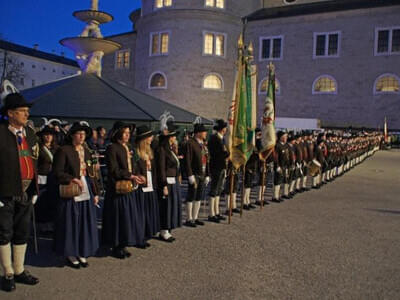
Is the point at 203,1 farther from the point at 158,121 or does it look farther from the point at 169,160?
the point at 169,160

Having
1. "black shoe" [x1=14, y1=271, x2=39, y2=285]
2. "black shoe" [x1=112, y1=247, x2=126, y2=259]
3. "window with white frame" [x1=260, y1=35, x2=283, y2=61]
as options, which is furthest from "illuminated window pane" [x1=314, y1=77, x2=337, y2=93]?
"black shoe" [x1=14, y1=271, x2=39, y2=285]

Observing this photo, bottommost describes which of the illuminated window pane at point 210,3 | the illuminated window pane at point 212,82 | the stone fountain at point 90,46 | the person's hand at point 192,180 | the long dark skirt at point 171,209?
the long dark skirt at point 171,209

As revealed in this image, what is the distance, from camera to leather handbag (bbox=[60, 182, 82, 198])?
4.69 m

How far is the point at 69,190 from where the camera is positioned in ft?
15.4

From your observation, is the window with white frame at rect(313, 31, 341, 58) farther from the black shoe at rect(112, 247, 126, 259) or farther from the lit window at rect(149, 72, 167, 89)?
the black shoe at rect(112, 247, 126, 259)

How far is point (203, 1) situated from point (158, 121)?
28.7m

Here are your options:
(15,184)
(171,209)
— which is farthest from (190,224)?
(15,184)

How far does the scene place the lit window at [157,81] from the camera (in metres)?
40.0

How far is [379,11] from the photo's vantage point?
34.3 m

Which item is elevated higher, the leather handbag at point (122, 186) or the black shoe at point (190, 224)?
the leather handbag at point (122, 186)

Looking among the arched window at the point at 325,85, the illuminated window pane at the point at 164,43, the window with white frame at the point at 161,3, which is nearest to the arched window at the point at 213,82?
the illuminated window pane at the point at 164,43

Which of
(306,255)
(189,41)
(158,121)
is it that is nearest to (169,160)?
(306,255)

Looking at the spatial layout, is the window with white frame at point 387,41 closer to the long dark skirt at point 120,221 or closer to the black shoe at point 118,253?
the long dark skirt at point 120,221

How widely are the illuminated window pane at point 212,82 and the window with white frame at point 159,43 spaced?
5361 millimetres
